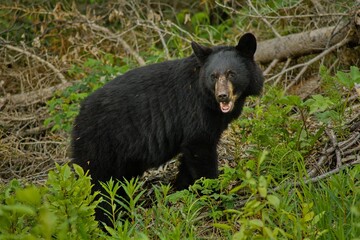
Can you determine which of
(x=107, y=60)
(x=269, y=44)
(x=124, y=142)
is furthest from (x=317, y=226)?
(x=107, y=60)

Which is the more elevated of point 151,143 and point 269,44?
point 269,44

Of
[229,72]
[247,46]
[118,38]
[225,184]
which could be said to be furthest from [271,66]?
[225,184]

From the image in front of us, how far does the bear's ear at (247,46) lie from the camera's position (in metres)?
5.85

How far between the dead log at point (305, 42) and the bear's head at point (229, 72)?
209 centimetres

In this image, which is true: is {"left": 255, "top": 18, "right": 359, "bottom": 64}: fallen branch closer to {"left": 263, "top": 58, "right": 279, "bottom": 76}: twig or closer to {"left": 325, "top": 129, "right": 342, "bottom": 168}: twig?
{"left": 263, "top": 58, "right": 279, "bottom": 76}: twig

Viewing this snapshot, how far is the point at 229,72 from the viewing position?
19.2ft

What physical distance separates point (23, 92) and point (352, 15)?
4.09m

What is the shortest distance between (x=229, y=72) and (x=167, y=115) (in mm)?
633

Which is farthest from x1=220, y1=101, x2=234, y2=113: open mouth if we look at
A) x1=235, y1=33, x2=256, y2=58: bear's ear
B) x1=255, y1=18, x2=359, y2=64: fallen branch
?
x1=255, y1=18, x2=359, y2=64: fallen branch

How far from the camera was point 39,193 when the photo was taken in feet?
12.0

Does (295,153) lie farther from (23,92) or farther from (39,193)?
(23,92)

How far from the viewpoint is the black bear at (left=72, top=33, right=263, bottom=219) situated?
5875mm

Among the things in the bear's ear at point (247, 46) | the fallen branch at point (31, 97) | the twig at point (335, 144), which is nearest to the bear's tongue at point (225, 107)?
the bear's ear at point (247, 46)

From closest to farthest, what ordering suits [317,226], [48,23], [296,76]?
1. [317,226]
2. [296,76]
3. [48,23]
